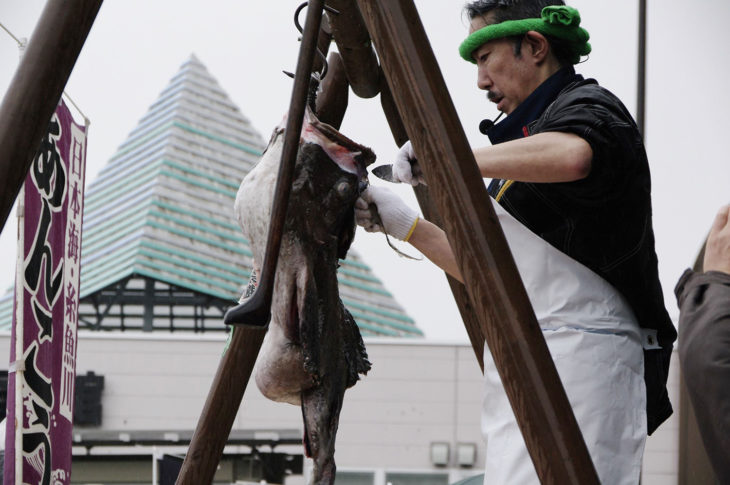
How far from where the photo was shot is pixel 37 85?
8.23 ft

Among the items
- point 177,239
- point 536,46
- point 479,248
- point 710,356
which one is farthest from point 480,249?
point 177,239

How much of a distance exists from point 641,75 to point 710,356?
14.8ft

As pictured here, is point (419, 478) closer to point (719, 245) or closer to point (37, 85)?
point (37, 85)

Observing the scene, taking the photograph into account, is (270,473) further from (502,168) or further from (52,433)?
(502,168)

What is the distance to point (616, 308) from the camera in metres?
2.71

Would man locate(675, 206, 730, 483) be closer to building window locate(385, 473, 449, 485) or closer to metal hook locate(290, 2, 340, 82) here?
metal hook locate(290, 2, 340, 82)

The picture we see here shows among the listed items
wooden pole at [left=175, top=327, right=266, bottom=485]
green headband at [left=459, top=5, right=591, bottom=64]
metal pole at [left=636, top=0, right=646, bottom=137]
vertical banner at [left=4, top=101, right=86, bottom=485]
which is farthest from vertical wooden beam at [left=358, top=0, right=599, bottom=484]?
metal pole at [left=636, top=0, right=646, bottom=137]

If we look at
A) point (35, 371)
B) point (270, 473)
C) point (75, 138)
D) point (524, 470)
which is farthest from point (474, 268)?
point (270, 473)

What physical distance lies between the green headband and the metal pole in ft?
10.5

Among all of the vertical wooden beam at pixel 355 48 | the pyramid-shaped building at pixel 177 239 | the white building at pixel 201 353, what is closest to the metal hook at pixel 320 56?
the vertical wooden beam at pixel 355 48

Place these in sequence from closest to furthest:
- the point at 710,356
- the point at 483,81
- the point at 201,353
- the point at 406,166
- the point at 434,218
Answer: the point at 710,356
the point at 406,166
the point at 483,81
the point at 434,218
the point at 201,353

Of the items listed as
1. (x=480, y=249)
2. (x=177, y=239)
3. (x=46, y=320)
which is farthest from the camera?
(x=177, y=239)

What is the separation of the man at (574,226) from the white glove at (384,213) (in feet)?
0.88

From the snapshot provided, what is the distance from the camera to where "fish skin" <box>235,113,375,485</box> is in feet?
9.41
